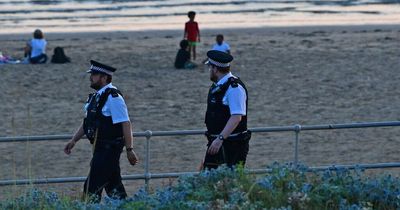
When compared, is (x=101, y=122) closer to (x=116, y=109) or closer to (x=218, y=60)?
(x=116, y=109)

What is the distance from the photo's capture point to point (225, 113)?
33.1 feet

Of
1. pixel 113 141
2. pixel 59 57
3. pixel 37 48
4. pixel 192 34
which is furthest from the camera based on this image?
pixel 192 34

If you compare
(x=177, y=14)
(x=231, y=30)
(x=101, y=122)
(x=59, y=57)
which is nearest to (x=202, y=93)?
(x=59, y=57)

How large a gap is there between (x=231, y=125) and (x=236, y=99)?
0.23 meters

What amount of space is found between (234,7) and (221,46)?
1243cm

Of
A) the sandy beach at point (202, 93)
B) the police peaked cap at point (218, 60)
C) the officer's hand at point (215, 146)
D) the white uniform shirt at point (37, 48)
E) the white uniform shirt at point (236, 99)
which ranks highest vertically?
the police peaked cap at point (218, 60)

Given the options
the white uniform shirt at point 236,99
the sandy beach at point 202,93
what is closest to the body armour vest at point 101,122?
the white uniform shirt at point 236,99

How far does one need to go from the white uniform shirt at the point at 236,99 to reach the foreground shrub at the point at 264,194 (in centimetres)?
261

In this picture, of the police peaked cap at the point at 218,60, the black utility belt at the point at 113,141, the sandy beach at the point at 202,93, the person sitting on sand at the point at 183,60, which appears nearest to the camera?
the black utility belt at the point at 113,141

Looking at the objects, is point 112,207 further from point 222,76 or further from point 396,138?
point 396,138

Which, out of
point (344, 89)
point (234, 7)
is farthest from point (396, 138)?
point (234, 7)

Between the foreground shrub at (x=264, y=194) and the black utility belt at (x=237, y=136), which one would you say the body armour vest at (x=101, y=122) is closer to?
the black utility belt at (x=237, y=136)

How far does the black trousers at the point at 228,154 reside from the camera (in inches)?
397

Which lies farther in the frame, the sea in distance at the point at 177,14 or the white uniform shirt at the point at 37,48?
the sea in distance at the point at 177,14
